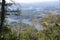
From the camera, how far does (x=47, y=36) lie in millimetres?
3686

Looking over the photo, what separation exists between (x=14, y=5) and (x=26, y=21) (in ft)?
1.17

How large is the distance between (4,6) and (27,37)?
67 centimetres

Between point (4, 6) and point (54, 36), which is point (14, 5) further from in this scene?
point (54, 36)

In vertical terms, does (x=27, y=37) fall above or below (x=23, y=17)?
below

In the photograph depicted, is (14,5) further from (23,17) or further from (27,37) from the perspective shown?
(27,37)

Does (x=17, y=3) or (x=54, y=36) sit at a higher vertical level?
(x=17, y=3)

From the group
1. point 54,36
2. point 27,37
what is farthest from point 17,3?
point 54,36

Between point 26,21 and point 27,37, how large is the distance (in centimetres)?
27

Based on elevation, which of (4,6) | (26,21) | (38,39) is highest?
(4,6)

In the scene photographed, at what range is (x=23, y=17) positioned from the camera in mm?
3730

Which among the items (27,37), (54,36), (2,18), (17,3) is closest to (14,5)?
(17,3)

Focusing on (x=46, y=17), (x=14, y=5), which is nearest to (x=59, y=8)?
(x=46, y=17)

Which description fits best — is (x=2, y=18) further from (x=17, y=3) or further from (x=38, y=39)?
(x=38, y=39)

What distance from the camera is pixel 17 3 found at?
3.79m
